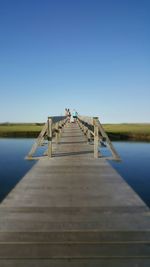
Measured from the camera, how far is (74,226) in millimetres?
5812

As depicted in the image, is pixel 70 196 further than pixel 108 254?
Yes

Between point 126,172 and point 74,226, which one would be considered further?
point 126,172

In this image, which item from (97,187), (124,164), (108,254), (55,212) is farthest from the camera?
(124,164)

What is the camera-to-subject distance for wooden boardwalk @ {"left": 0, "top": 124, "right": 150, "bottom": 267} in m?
4.87

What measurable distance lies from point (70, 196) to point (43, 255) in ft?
10.2

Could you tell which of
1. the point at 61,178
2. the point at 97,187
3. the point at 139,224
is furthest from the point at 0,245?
the point at 61,178

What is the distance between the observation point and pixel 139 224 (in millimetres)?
5934

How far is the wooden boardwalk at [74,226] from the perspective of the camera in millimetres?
4871

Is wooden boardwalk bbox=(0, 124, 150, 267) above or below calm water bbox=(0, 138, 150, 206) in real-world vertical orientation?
above

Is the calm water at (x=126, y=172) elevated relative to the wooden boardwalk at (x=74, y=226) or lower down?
lower down

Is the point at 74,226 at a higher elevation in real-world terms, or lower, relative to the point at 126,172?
higher

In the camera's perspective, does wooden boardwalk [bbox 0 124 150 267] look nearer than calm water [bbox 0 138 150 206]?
Yes

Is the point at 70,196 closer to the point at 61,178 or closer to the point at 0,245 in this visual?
the point at 61,178

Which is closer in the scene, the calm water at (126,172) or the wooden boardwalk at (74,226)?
the wooden boardwalk at (74,226)
